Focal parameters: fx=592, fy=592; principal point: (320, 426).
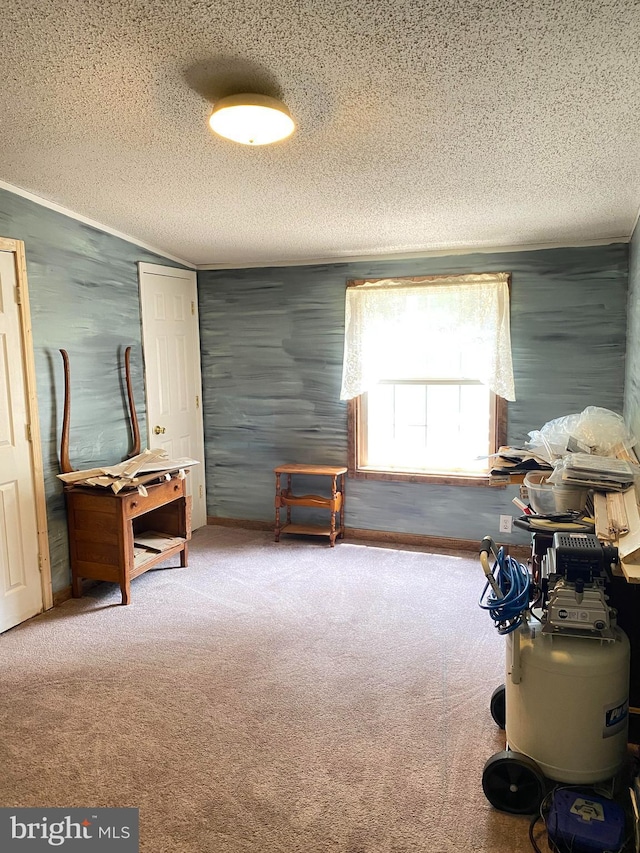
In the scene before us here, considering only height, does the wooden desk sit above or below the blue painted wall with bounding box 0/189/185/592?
below

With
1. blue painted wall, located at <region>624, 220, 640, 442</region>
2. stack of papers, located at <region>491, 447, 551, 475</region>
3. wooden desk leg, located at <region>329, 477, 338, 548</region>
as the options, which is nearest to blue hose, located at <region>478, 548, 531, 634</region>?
stack of papers, located at <region>491, 447, 551, 475</region>

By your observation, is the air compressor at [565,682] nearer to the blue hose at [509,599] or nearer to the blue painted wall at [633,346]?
the blue hose at [509,599]

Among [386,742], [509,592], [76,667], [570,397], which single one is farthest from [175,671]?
[570,397]

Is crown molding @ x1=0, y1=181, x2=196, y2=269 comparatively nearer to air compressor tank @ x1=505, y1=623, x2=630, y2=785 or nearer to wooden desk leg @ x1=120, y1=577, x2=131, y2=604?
wooden desk leg @ x1=120, y1=577, x2=131, y2=604

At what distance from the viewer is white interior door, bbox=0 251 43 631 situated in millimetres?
3158

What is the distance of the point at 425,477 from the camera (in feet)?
14.3

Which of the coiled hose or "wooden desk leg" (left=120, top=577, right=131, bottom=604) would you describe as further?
"wooden desk leg" (left=120, top=577, right=131, bottom=604)

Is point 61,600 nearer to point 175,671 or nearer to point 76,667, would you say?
point 76,667

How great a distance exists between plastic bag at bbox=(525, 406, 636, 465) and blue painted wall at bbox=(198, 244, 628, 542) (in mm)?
862

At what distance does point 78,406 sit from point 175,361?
1090 millimetres

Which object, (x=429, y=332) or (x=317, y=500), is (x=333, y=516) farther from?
(x=429, y=332)

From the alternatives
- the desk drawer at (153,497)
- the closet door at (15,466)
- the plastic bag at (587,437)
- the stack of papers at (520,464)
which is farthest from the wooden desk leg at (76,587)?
the plastic bag at (587,437)

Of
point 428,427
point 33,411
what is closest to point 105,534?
point 33,411

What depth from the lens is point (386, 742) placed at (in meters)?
2.24
